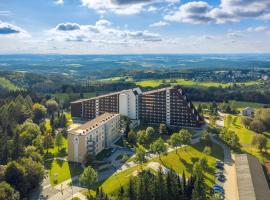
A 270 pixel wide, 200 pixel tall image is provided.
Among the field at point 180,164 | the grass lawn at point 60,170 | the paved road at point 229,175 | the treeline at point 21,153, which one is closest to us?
the treeline at point 21,153

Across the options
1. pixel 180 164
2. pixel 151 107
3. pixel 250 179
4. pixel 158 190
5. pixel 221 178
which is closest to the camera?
pixel 158 190

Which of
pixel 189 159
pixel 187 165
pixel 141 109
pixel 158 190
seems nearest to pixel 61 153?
pixel 187 165

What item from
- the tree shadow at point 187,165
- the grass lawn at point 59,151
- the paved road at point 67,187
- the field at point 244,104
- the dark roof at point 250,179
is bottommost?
the paved road at point 67,187

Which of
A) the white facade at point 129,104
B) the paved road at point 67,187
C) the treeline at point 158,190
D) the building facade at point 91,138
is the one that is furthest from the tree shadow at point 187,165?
the white facade at point 129,104

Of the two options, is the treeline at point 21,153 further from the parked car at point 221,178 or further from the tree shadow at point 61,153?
the parked car at point 221,178

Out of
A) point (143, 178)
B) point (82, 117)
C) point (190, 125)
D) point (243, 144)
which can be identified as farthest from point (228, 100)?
point (143, 178)

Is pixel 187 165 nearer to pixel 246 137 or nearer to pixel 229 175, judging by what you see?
pixel 229 175

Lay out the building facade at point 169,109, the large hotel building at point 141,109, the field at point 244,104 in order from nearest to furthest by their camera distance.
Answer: the large hotel building at point 141,109 < the building facade at point 169,109 < the field at point 244,104
